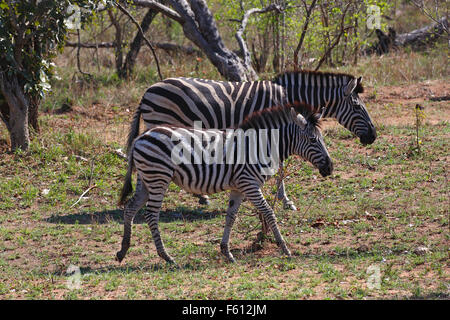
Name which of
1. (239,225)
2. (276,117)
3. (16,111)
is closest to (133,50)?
(16,111)

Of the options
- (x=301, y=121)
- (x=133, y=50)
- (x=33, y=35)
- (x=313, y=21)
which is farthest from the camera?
(x=133, y=50)

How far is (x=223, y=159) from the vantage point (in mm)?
7285

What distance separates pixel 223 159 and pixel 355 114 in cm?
315

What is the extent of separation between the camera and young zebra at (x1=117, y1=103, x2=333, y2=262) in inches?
278

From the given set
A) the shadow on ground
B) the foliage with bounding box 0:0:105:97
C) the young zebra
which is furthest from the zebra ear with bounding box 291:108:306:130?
the foliage with bounding box 0:0:105:97

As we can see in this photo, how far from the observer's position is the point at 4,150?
36.8 ft

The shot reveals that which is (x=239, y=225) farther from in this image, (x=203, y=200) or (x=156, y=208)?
(x=156, y=208)

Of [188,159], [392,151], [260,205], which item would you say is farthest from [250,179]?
[392,151]

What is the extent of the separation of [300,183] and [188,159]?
3383 millimetres

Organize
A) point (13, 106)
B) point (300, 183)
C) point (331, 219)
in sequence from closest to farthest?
1. point (331, 219)
2. point (300, 183)
3. point (13, 106)

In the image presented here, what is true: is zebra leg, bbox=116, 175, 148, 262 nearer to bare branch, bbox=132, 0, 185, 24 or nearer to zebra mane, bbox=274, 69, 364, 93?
zebra mane, bbox=274, 69, 364, 93

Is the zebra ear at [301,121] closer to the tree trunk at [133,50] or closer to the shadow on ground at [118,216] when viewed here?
the shadow on ground at [118,216]
